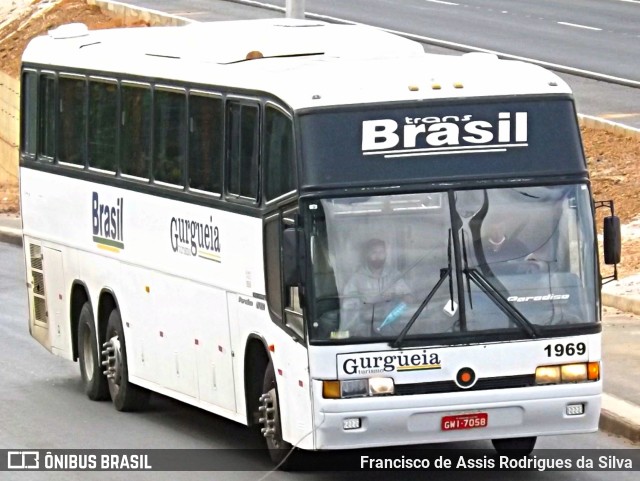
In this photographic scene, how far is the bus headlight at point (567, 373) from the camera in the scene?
37.3 ft

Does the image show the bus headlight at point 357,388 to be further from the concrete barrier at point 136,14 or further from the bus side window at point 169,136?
the concrete barrier at point 136,14

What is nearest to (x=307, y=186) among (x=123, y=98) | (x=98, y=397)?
(x=123, y=98)

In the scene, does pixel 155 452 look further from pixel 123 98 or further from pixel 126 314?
pixel 123 98

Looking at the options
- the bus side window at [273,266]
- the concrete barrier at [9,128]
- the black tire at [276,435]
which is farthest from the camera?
the concrete barrier at [9,128]

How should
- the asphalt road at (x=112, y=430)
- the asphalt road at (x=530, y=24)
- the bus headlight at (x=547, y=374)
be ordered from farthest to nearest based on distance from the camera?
the asphalt road at (x=530, y=24) → the asphalt road at (x=112, y=430) → the bus headlight at (x=547, y=374)

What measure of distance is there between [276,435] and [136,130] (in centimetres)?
381

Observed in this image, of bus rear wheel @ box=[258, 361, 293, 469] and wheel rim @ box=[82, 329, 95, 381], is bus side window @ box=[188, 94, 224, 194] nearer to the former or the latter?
bus rear wheel @ box=[258, 361, 293, 469]

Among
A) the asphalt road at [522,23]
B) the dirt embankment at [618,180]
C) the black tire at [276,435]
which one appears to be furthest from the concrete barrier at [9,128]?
the black tire at [276,435]

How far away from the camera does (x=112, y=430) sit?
47.8 ft

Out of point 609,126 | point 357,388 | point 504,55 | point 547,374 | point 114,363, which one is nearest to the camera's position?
point 357,388

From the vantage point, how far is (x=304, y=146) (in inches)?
453

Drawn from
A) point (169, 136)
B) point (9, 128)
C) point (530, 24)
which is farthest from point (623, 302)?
point (9, 128)

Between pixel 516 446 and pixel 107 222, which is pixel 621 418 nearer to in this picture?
pixel 516 446

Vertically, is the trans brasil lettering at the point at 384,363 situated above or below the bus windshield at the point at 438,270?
below
